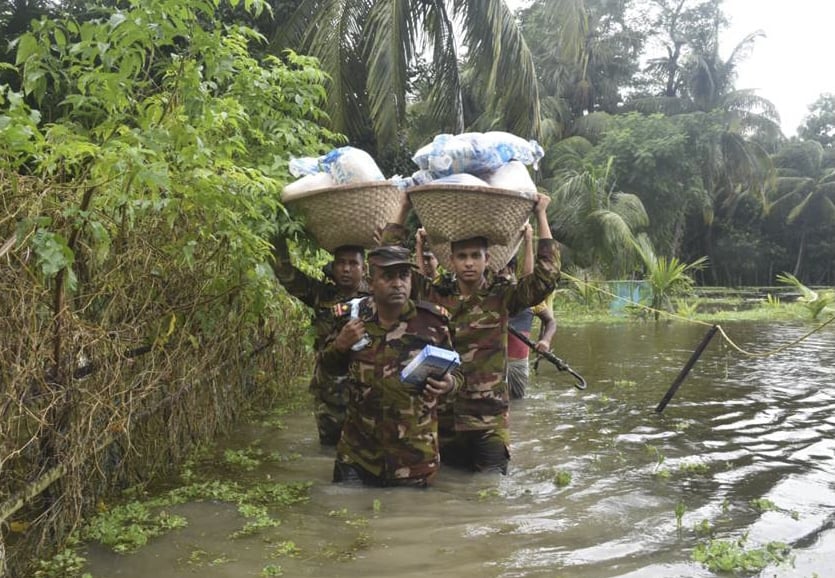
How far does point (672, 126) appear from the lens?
25844 millimetres

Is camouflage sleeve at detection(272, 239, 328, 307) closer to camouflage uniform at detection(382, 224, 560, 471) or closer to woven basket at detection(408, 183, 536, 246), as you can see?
camouflage uniform at detection(382, 224, 560, 471)

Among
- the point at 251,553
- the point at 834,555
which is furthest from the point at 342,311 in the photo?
the point at 834,555

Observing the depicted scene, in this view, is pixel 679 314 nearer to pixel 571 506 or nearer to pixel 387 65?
pixel 387 65

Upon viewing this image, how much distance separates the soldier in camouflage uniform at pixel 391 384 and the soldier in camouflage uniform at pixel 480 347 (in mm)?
356

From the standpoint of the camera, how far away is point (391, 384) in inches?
162

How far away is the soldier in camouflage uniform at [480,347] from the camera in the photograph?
4480mm

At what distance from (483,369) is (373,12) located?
8.20 meters

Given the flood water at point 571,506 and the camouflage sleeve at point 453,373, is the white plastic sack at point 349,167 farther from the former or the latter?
the flood water at point 571,506

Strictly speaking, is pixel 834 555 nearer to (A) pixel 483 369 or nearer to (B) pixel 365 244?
(A) pixel 483 369

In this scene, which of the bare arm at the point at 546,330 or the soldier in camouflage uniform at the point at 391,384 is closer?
the soldier in camouflage uniform at the point at 391,384

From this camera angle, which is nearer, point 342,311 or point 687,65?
point 342,311

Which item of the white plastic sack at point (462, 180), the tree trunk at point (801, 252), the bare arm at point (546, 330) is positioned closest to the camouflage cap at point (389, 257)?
the white plastic sack at point (462, 180)

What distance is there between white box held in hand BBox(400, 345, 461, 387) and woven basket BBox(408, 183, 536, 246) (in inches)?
29.1

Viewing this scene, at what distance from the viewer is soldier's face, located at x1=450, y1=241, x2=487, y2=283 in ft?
14.5
